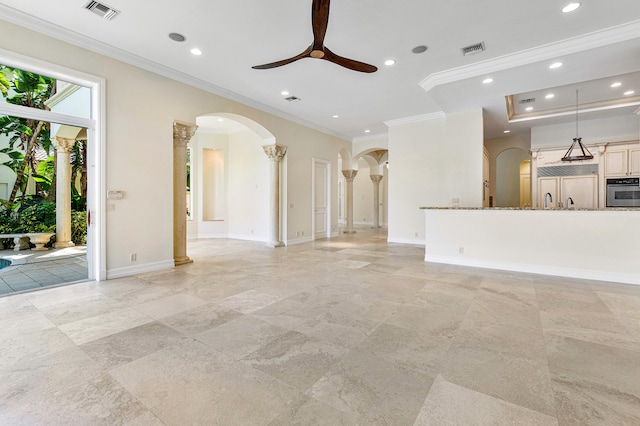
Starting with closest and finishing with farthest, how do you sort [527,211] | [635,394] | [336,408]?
1. [336,408]
2. [635,394]
3. [527,211]

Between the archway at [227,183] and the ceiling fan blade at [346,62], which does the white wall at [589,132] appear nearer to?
the ceiling fan blade at [346,62]

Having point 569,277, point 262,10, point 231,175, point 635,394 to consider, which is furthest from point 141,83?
point 569,277

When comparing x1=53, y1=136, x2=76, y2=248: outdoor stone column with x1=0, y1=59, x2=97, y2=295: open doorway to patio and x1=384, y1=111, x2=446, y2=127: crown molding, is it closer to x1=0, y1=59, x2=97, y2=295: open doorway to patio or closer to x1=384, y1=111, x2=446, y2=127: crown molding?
x1=0, y1=59, x2=97, y2=295: open doorway to patio

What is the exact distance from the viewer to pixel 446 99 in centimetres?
597

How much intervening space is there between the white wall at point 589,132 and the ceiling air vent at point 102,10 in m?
9.90

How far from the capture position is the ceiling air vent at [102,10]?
3475 millimetres

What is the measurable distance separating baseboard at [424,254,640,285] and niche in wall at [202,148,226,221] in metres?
7.32

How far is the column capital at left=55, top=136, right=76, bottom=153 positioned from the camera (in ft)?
14.8

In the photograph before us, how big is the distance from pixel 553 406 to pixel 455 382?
521 millimetres

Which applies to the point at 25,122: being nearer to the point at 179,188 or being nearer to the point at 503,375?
the point at 179,188

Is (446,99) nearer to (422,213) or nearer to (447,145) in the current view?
(447,145)

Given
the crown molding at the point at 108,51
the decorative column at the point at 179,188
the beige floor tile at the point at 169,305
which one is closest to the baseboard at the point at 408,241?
the crown molding at the point at 108,51

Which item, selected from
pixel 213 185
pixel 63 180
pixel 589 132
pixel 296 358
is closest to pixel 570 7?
pixel 296 358

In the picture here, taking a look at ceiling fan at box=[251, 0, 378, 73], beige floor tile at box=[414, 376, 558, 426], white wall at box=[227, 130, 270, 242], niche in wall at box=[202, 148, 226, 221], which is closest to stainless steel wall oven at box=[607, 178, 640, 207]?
ceiling fan at box=[251, 0, 378, 73]
